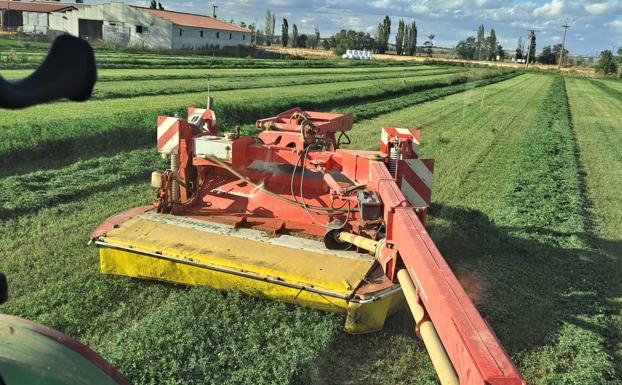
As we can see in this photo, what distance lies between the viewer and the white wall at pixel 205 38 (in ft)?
158

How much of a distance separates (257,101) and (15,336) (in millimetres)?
15097

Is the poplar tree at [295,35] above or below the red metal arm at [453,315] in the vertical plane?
above

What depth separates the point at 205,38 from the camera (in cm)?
5259

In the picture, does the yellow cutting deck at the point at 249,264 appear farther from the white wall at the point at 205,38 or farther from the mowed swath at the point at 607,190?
the white wall at the point at 205,38

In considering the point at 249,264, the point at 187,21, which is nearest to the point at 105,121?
the point at 249,264

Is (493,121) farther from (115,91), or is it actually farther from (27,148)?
(27,148)

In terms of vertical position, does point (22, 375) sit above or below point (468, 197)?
above

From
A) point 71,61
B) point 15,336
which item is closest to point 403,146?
point 15,336

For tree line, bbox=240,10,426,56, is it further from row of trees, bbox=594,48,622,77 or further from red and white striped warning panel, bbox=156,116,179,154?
red and white striped warning panel, bbox=156,116,179,154

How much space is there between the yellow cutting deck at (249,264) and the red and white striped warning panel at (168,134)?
785 millimetres

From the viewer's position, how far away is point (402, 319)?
4.49 metres

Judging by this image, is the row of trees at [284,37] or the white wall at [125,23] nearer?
the white wall at [125,23]

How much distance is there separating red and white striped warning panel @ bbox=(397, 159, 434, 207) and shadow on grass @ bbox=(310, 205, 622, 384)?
0.81 meters

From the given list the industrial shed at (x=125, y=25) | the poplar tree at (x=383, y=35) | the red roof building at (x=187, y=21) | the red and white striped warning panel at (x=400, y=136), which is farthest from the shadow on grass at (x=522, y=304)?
the poplar tree at (x=383, y=35)
